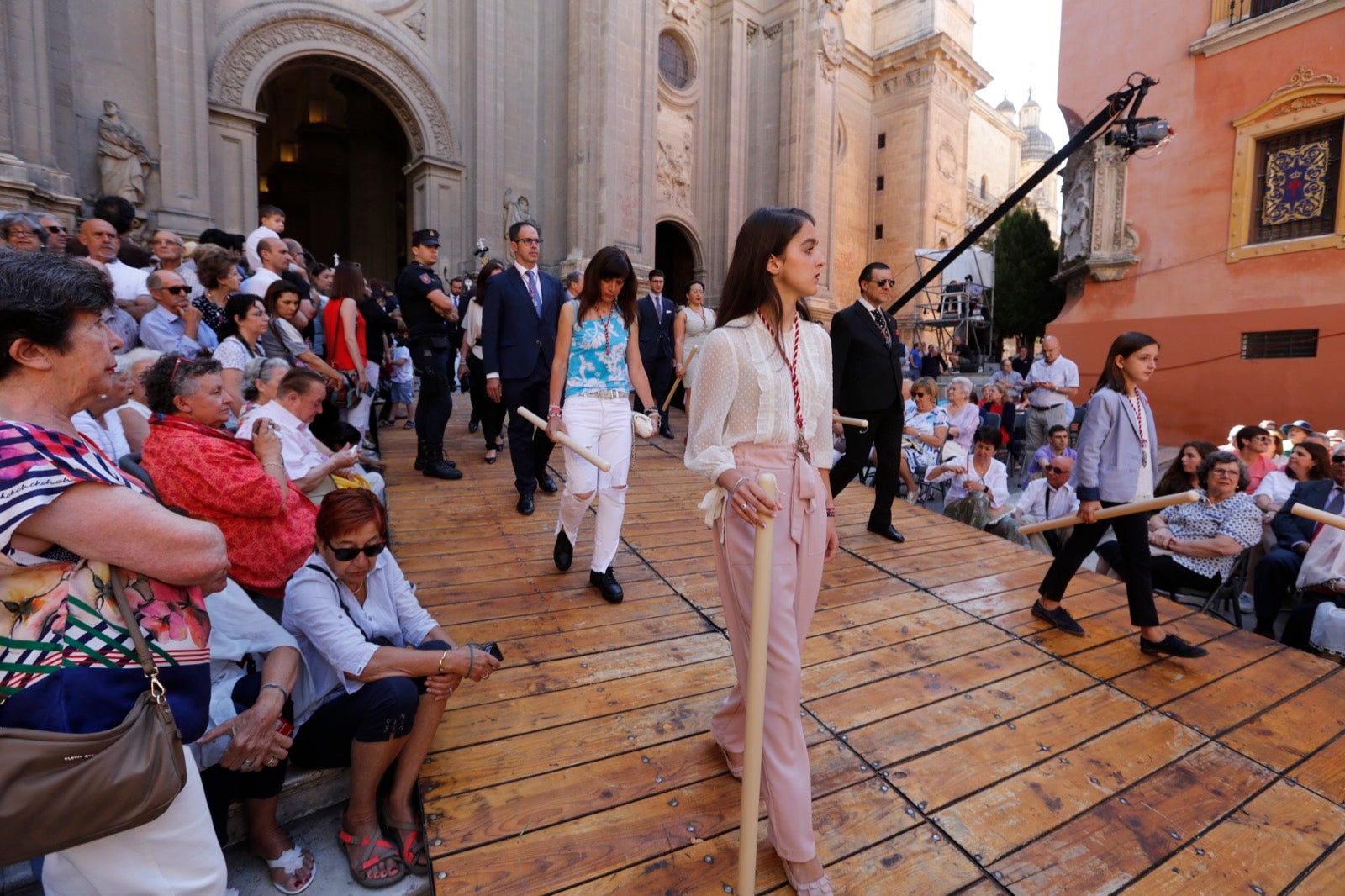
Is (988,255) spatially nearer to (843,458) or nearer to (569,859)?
(843,458)

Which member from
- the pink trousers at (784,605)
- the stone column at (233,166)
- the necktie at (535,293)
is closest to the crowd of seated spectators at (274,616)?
the pink trousers at (784,605)

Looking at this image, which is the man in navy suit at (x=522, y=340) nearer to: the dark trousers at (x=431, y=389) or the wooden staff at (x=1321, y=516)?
the dark trousers at (x=431, y=389)

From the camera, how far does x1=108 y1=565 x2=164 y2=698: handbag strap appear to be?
4.53ft

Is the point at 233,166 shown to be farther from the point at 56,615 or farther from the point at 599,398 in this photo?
the point at 56,615

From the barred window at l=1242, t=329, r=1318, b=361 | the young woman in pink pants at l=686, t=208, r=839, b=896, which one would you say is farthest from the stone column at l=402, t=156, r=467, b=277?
the barred window at l=1242, t=329, r=1318, b=361

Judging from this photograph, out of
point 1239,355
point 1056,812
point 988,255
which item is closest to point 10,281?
point 1056,812

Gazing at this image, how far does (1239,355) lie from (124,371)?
1512 cm

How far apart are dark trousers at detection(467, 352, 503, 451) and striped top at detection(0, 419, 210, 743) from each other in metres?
5.61

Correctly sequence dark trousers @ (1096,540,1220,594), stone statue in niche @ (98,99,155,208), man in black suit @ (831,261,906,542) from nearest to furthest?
dark trousers @ (1096,540,1220,594) → man in black suit @ (831,261,906,542) → stone statue in niche @ (98,99,155,208)

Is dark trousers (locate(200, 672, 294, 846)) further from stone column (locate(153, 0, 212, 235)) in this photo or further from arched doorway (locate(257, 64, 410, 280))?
arched doorway (locate(257, 64, 410, 280))

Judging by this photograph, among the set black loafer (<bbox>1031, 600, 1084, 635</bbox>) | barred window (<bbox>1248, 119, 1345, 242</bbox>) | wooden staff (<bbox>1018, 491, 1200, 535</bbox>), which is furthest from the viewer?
barred window (<bbox>1248, 119, 1345, 242</bbox>)

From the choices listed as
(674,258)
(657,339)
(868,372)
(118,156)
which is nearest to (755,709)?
(868,372)

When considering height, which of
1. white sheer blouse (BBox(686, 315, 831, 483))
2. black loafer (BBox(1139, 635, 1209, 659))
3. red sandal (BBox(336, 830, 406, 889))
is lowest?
red sandal (BBox(336, 830, 406, 889))

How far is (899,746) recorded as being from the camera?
2.77 meters
